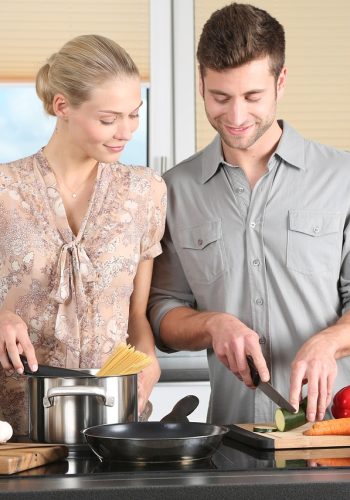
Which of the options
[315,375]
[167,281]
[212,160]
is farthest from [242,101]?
[315,375]

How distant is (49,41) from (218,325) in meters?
2.10

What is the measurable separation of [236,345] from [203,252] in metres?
0.37

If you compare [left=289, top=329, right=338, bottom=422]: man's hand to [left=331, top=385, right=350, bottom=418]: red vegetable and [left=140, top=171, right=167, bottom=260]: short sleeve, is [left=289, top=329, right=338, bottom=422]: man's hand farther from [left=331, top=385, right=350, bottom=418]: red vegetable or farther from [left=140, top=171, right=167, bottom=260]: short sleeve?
[left=140, top=171, right=167, bottom=260]: short sleeve

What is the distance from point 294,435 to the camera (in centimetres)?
168

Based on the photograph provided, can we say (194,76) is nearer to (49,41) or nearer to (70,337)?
(49,41)

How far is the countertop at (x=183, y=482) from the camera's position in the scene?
4.33ft

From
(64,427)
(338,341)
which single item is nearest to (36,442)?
(64,427)

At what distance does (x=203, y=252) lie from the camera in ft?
7.28

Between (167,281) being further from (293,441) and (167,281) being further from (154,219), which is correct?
(293,441)

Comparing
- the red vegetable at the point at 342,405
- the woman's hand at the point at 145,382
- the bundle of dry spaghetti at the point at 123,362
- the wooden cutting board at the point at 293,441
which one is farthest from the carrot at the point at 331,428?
the woman's hand at the point at 145,382

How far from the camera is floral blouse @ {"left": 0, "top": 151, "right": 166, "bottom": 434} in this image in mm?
1991

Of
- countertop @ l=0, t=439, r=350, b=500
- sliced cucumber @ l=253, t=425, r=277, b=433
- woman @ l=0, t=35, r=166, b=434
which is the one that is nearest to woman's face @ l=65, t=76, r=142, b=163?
woman @ l=0, t=35, r=166, b=434

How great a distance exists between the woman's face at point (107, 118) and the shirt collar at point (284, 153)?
12.1 inches

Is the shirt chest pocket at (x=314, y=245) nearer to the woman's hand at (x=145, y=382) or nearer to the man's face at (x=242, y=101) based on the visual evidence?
the man's face at (x=242, y=101)
